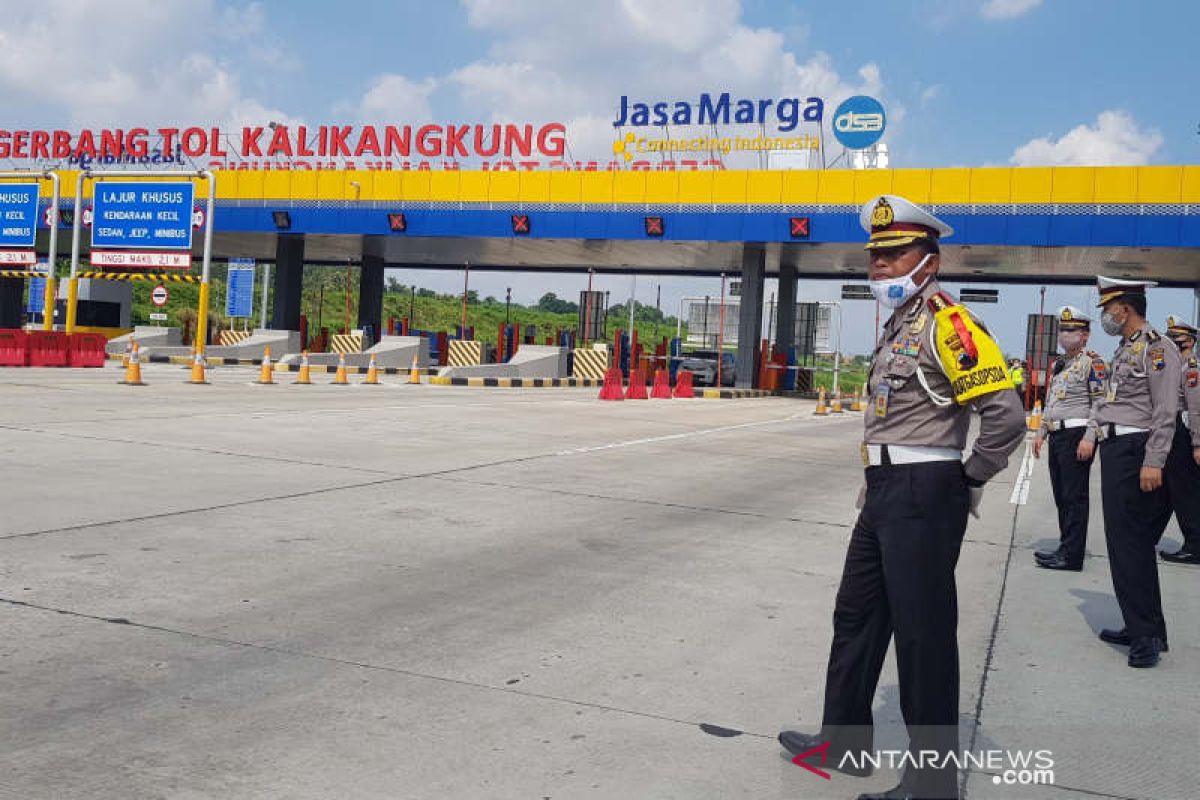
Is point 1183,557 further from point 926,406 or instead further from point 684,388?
point 684,388

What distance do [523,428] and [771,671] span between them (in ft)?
38.2

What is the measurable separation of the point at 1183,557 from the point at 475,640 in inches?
233

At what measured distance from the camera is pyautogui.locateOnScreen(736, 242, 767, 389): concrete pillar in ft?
119

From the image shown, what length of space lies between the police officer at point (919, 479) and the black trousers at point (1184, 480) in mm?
4467

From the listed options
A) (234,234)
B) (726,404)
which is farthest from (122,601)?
(234,234)

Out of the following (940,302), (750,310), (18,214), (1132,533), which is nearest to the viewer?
(940,302)

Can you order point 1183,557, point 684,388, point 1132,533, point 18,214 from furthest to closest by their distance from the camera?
point 684,388 < point 18,214 < point 1183,557 < point 1132,533

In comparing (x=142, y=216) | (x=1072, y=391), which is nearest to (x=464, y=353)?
(x=142, y=216)

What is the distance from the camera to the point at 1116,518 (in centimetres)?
547

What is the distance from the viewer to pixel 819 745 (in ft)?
12.1

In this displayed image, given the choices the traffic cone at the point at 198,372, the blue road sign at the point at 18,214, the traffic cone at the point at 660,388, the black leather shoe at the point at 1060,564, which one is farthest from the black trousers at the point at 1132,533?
the blue road sign at the point at 18,214

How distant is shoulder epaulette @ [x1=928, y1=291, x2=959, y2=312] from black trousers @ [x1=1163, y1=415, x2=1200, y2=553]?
447 centimetres

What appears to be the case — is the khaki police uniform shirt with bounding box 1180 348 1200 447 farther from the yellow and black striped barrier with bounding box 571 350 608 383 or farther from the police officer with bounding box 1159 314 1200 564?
the yellow and black striped barrier with bounding box 571 350 608 383

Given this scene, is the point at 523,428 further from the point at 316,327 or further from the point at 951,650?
the point at 316,327
